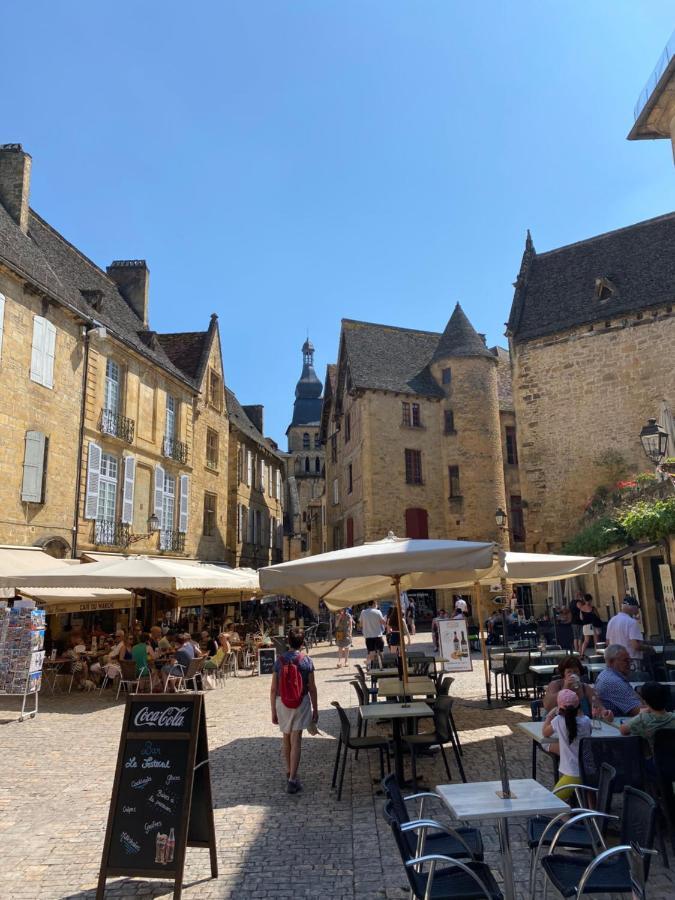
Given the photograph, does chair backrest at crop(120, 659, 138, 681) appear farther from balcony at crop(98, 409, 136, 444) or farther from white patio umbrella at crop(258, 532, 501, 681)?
balcony at crop(98, 409, 136, 444)

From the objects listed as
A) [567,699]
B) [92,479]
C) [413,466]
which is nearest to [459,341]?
[413,466]

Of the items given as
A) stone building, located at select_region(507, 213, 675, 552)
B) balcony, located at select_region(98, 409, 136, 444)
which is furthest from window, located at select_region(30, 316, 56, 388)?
stone building, located at select_region(507, 213, 675, 552)

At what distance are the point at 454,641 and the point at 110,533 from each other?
9.93 m

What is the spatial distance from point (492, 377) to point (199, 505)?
14.8m

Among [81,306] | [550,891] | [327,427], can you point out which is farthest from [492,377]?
[550,891]

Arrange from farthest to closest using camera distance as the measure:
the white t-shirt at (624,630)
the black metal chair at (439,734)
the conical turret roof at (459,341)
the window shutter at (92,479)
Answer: the conical turret roof at (459,341), the window shutter at (92,479), the white t-shirt at (624,630), the black metal chair at (439,734)

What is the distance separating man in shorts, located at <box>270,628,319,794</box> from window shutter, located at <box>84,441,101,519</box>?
11928 millimetres

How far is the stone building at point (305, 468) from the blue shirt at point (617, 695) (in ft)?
130

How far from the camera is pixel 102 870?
377 centimetres

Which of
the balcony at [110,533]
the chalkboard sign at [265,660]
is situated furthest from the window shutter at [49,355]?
the chalkboard sign at [265,660]

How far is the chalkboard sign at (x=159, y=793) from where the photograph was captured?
151 inches

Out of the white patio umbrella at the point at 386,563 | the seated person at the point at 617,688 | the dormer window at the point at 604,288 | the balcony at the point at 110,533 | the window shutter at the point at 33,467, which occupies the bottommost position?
the seated person at the point at 617,688

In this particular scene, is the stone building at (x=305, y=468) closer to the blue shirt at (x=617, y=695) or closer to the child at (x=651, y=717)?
the blue shirt at (x=617, y=695)

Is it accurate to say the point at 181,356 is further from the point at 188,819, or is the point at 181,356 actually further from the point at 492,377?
the point at 188,819
